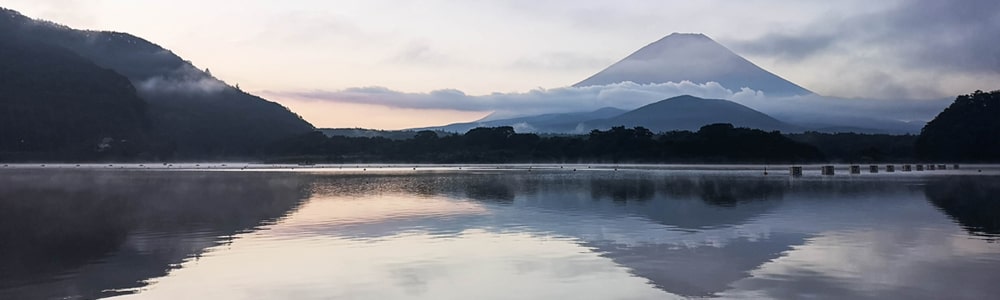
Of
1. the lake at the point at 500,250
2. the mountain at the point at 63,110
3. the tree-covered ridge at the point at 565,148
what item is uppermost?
the mountain at the point at 63,110

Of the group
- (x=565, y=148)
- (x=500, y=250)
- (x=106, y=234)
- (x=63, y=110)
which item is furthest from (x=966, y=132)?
(x=63, y=110)

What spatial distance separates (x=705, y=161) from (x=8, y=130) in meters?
121

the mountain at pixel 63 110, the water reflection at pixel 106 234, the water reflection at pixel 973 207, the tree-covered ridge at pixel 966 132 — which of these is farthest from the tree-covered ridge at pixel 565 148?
the water reflection at pixel 106 234

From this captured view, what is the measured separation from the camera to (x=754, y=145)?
13462 centimetres

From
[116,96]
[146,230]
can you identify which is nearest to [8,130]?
[116,96]

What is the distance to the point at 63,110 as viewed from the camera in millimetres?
145625

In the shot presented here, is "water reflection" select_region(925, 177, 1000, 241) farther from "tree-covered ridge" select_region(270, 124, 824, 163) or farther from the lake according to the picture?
"tree-covered ridge" select_region(270, 124, 824, 163)

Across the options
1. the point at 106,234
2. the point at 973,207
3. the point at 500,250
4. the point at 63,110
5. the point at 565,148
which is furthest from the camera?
the point at 565,148

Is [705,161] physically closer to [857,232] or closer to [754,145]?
[754,145]

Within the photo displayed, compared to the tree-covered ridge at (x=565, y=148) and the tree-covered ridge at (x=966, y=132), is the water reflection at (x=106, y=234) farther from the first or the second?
the tree-covered ridge at (x=966, y=132)

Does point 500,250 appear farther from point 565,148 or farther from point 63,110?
point 63,110

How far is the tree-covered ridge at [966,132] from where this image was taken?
11706cm

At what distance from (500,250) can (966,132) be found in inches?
4946

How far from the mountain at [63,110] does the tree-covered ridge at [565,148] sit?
29506 millimetres
